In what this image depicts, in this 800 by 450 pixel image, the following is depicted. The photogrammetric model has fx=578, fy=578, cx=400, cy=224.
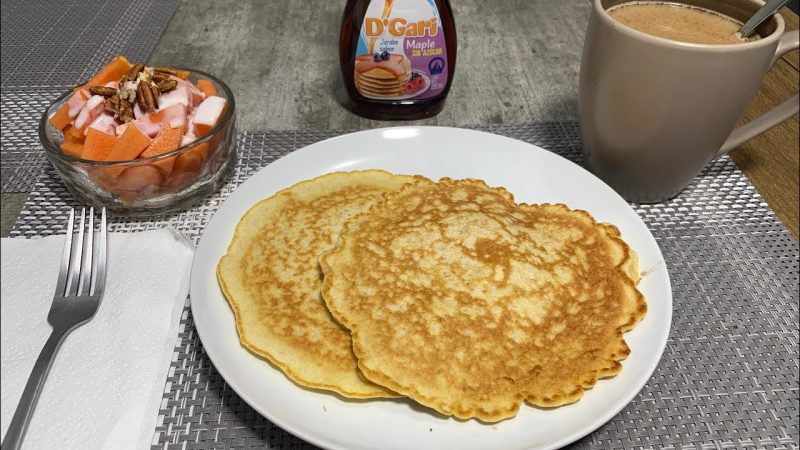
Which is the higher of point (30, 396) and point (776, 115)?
point (776, 115)

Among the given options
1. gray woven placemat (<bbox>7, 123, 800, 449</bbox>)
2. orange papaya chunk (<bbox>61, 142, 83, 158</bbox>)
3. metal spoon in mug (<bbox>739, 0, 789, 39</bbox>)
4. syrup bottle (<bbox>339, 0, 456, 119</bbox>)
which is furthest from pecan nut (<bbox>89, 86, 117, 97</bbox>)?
→ metal spoon in mug (<bbox>739, 0, 789, 39</bbox>)

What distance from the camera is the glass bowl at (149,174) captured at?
3.66 feet

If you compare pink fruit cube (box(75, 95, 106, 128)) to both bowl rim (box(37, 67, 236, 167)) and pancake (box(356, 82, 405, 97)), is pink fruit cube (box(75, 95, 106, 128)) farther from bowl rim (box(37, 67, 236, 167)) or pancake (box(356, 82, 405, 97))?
pancake (box(356, 82, 405, 97))

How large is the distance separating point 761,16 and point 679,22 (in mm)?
139

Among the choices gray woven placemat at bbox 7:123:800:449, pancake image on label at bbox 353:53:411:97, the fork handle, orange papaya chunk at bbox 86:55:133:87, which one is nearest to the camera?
the fork handle

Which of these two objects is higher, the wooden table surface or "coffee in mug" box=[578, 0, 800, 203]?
"coffee in mug" box=[578, 0, 800, 203]

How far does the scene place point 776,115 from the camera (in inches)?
44.9

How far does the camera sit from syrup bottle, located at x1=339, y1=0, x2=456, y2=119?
4.47 feet

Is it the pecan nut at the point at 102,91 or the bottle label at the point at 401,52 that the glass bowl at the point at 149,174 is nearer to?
the pecan nut at the point at 102,91

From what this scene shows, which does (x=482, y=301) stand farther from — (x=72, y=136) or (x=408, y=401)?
(x=72, y=136)

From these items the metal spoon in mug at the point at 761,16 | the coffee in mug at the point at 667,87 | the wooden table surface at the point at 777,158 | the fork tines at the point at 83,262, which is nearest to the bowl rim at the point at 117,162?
the fork tines at the point at 83,262

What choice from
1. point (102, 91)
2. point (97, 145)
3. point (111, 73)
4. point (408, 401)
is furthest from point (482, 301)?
point (111, 73)

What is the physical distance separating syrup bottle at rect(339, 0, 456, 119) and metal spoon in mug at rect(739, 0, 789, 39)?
63cm

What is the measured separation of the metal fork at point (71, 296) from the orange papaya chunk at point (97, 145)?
0.12 m
